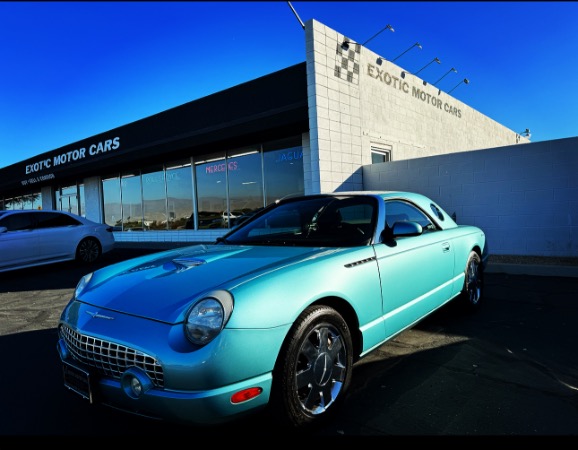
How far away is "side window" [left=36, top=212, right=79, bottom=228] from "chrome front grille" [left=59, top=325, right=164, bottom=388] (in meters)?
7.63

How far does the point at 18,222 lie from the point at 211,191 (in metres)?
5.64

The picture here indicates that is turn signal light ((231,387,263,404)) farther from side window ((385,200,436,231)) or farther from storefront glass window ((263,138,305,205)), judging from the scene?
storefront glass window ((263,138,305,205))

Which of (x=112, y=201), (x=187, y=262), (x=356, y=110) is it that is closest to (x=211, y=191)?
(x=356, y=110)

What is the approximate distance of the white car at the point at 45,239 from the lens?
8.03 meters

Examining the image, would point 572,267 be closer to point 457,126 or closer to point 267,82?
point 267,82

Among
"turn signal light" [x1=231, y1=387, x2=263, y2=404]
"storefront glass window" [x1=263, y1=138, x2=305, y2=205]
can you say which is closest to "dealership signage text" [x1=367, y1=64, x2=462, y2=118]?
"storefront glass window" [x1=263, y1=138, x2=305, y2=205]

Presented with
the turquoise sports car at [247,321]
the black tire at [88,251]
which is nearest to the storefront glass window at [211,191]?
the black tire at [88,251]

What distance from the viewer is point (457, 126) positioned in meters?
15.5

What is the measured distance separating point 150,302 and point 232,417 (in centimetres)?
75

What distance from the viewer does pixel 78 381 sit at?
2.12 m

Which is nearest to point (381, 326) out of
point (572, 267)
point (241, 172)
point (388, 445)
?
point (388, 445)

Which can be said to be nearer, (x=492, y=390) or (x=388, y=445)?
(x=388, y=445)

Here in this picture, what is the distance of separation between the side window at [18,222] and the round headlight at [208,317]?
26.9 feet

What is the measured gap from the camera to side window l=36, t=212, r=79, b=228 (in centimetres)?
860
